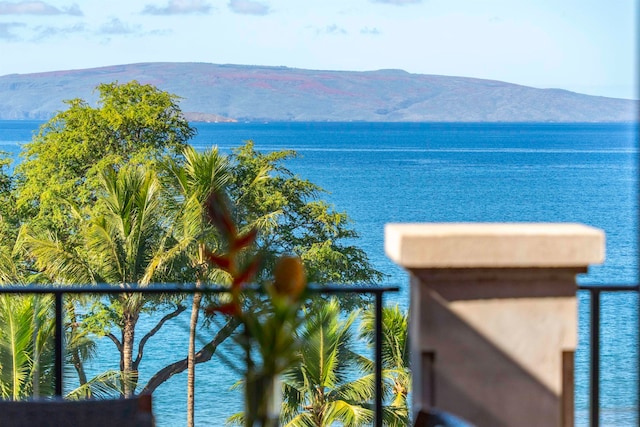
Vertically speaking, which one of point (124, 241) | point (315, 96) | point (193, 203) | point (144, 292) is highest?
point (315, 96)

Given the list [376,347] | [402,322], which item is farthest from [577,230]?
[402,322]

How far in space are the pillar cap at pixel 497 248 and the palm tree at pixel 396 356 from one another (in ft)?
42.9

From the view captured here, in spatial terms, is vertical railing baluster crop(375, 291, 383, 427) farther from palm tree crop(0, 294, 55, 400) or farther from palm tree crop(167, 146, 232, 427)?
palm tree crop(167, 146, 232, 427)

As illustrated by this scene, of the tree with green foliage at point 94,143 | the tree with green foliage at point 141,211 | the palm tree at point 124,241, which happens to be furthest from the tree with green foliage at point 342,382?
the tree with green foliage at point 94,143

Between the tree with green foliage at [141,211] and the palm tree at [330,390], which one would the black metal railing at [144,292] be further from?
the tree with green foliage at [141,211]

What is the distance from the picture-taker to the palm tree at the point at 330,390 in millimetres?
15914

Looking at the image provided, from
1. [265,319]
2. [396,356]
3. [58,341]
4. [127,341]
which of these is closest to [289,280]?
[265,319]

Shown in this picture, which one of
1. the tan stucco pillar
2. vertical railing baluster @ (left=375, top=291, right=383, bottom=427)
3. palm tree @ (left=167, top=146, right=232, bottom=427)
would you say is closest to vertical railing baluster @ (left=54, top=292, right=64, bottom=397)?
vertical railing baluster @ (left=375, top=291, right=383, bottom=427)

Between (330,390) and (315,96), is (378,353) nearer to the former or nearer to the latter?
(330,390)

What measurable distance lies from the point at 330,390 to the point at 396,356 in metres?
1.50

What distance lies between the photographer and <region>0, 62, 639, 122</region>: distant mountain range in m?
56.9

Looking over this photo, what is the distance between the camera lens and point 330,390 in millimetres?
17125

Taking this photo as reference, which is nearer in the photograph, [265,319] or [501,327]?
[265,319]

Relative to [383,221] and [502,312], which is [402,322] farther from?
[383,221]
